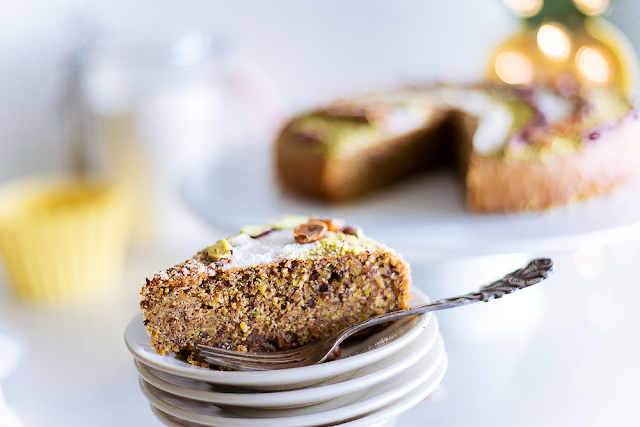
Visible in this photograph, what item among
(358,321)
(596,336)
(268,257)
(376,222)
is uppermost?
(268,257)

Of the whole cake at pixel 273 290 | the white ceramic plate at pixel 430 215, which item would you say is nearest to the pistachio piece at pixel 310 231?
the whole cake at pixel 273 290

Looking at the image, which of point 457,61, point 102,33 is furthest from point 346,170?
point 457,61

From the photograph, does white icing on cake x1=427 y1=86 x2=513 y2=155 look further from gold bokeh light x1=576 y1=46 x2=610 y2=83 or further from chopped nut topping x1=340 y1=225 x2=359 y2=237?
chopped nut topping x1=340 y1=225 x2=359 y2=237

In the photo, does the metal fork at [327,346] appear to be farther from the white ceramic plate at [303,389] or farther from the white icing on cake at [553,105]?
the white icing on cake at [553,105]

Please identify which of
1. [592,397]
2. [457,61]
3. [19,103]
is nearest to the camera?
[592,397]

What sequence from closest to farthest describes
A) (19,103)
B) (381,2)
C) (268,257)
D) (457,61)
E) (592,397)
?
(268,257) < (592,397) < (19,103) < (381,2) < (457,61)

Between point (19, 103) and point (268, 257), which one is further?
point (19, 103)

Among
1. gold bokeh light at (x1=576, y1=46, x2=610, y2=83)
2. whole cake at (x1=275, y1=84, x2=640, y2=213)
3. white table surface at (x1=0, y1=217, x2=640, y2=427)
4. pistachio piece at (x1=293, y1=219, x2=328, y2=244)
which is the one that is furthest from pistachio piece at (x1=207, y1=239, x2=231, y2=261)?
gold bokeh light at (x1=576, y1=46, x2=610, y2=83)

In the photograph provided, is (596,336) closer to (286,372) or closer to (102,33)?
(286,372)
